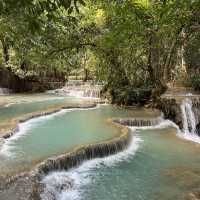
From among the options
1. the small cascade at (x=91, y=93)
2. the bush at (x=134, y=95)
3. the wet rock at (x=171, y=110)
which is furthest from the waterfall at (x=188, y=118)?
Answer: the small cascade at (x=91, y=93)

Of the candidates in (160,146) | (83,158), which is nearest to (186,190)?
(83,158)

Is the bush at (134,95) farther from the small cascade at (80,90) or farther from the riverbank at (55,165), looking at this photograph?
the riverbank at (55,165)

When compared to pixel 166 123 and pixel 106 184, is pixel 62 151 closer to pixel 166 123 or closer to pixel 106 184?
pixel 106 184

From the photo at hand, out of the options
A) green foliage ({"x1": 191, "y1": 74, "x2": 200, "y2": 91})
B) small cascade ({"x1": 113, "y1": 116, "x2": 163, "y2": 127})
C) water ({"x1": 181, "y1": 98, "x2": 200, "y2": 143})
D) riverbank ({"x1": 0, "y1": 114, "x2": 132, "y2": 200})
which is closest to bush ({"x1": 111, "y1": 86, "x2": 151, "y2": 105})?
water ({"x1": 181, "y1": 98, "x2": 200, "y2": 143})

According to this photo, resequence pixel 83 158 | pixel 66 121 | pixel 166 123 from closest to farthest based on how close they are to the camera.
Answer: pixel 83 158 < pixel 66 121 < pixel 166 123

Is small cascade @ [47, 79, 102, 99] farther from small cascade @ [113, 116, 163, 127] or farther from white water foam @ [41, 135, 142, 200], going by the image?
white water foam @ [41, 135, 142, 200]

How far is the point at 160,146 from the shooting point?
1070 centimetres

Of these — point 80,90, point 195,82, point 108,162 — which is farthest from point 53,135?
point 80,90

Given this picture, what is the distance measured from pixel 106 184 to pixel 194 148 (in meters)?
3.72

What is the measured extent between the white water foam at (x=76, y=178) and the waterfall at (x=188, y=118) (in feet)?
18.3

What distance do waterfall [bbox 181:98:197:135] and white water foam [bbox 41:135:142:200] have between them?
558 centimetres

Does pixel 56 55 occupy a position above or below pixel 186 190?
above

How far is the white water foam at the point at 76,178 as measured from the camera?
716cm

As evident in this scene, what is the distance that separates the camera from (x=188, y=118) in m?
15.7
